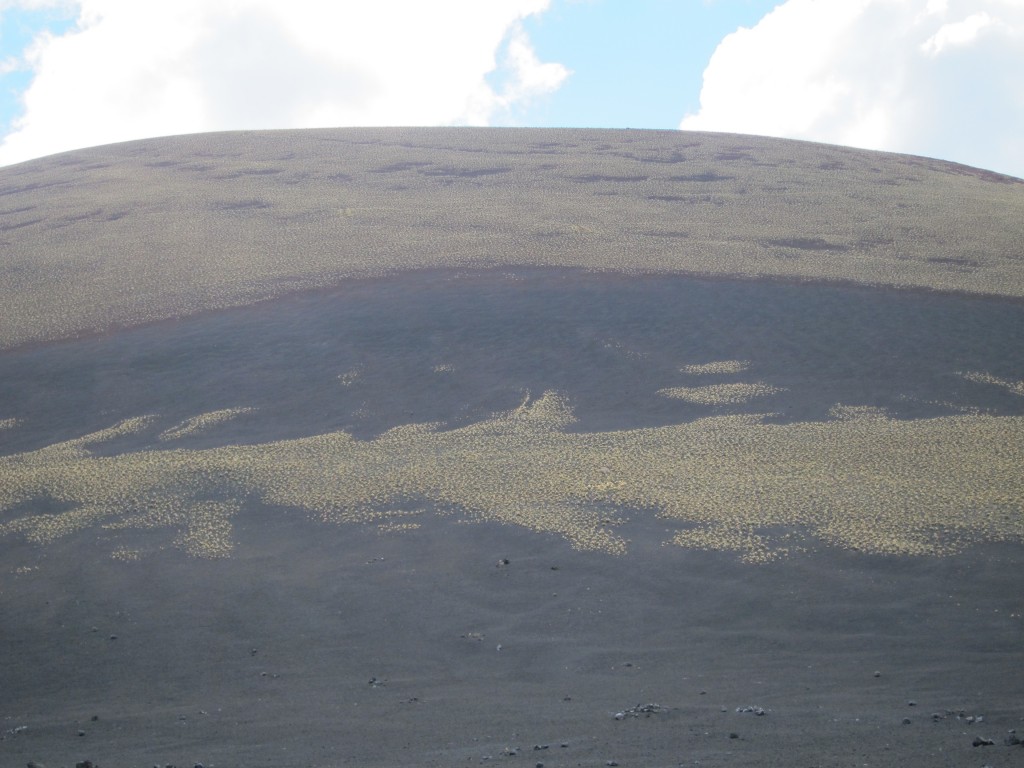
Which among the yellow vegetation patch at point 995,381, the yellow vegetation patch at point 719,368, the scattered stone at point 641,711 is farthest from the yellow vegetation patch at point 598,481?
the scattered stone at point 641,711

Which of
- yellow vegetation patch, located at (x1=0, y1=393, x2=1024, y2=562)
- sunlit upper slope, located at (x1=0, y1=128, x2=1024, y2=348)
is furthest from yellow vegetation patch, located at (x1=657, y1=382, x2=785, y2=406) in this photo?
sunlit upper slope, located at (x1=0, y1=128, x2=1024, y2=348)

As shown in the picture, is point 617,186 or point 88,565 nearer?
point 88,565

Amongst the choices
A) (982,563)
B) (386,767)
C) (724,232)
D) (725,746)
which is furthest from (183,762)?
(724,232)

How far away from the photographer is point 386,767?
8375 mm

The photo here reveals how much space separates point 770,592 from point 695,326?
12892 millimetres

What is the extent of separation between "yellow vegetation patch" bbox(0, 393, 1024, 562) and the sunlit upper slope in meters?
9.95

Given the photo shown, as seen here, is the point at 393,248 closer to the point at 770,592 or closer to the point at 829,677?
the point at 770,592

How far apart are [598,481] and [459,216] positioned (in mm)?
20365

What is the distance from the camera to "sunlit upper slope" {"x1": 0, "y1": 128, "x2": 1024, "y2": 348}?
28625 millimetres

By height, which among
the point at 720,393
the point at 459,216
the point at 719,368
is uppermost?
the point at 459,216

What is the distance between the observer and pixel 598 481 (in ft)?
53.5

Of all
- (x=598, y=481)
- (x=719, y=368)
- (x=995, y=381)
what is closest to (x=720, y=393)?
(x=719, y=368)

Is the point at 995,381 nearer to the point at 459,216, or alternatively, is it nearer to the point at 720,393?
the point at 720,393

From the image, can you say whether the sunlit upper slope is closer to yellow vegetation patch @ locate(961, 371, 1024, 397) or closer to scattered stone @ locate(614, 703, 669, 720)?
yellow vegetation patch @ locate(961, 371, 1024, 397)
